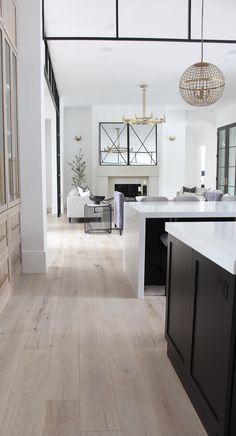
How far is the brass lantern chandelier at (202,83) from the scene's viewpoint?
4.41 m

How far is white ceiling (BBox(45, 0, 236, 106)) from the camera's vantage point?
514 cm

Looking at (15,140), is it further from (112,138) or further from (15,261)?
(112,138)

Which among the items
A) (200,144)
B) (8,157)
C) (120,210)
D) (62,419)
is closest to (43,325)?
(62,419)

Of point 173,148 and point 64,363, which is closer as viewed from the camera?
point 64,363

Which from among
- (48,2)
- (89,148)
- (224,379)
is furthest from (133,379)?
(89,148)

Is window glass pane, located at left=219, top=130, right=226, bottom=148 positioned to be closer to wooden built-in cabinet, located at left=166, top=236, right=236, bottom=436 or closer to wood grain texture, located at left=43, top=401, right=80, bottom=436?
wooden built-in cabinet, located at left=166, top=236, right=236, bottom=436

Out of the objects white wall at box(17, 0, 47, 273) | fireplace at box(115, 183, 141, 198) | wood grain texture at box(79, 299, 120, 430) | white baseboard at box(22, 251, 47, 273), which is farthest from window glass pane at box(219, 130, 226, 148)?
wood grain texture at box(79, 299, 120, 430)

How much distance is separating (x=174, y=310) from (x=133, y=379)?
1.49 ft

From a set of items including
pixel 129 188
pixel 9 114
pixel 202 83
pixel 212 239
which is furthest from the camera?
pixel 129 188

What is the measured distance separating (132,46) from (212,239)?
5.15 meters

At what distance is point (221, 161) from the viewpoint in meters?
12.3

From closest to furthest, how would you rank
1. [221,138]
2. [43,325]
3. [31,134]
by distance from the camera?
[43,325], [31,134], [221,138]

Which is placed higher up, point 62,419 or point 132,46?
point 132,46

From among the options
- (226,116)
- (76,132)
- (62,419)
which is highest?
(226,116)
